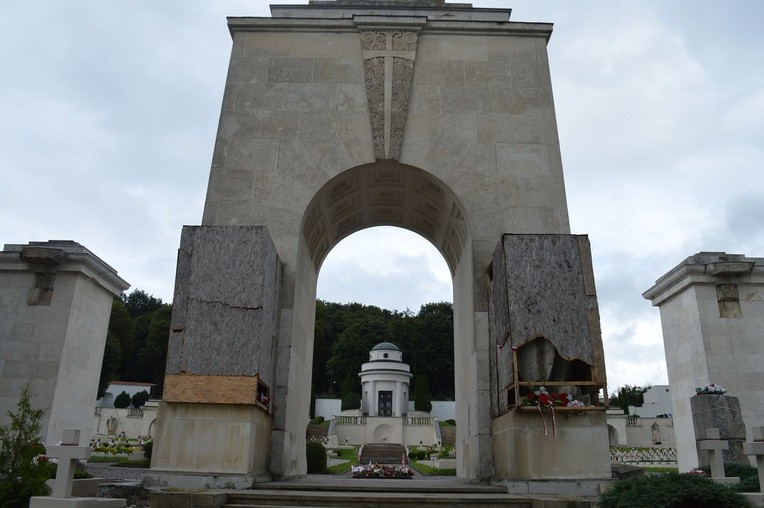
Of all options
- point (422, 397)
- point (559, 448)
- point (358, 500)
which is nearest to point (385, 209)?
point (559, 448)

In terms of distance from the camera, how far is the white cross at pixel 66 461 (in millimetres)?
6098

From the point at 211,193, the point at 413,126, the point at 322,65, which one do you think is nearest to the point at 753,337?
the point at 413,126

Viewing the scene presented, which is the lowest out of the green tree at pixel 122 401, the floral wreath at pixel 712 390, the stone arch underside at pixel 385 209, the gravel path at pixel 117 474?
the gravel path at pixel 117 474

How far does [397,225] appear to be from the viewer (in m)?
15.3

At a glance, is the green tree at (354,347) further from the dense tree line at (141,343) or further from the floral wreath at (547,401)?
the floral wreath at (547,401)

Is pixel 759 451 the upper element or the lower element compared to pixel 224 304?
lower

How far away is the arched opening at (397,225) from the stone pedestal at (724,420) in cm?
566

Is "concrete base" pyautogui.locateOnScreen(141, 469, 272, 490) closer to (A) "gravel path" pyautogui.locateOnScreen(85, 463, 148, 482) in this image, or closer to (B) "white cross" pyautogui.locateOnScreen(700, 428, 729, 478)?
(A) "gravel path" pyautogui.locateOnScreen(85, 463, 148, 482)

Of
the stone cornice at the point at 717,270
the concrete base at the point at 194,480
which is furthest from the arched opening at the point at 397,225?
the stone cornice at the point at 717,270

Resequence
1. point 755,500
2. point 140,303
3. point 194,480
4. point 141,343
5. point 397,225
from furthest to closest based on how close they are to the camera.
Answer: point 140,303 < point 141,343 < point 397,225 < point 194,480 < point 755,500

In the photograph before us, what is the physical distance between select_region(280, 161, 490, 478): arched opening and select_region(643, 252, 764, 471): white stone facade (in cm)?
647

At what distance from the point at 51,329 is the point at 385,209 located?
8.48 meters

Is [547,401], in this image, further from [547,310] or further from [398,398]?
[398,398]

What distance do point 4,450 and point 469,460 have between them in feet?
25.7
